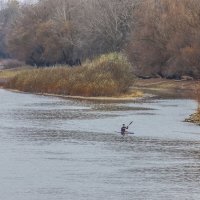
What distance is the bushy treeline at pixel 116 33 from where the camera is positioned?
90188 mm

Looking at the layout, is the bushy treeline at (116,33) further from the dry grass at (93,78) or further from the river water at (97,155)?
the river water at (97,155)

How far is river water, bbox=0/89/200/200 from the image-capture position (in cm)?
2495

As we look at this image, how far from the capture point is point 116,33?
339ft

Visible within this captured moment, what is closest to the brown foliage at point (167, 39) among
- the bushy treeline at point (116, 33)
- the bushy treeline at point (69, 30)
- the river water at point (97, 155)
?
the bushy treeline at point (116, 33)

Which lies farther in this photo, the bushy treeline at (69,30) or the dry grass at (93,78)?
the bushy treeline at (69,30)

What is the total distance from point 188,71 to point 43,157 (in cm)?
5823

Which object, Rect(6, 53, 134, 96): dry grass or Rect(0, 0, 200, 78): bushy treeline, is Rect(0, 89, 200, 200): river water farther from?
Rect(0, 0, 200, 78): bushy treeline

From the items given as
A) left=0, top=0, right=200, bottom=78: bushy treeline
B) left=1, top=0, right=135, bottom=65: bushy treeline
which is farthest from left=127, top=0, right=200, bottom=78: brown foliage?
left=1, top=0, right=135, bottom=65: bushy treeline

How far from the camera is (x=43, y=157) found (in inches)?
1252

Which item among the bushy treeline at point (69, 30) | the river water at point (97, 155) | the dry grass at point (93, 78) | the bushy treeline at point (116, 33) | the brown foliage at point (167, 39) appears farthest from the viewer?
the bushy treeline at point (69, 30)

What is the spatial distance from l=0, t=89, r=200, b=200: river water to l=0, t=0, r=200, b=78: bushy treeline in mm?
35852

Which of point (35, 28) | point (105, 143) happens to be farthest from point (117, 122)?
point (35, 28)

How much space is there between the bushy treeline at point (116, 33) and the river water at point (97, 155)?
118 ft

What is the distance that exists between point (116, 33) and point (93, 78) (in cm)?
3444
